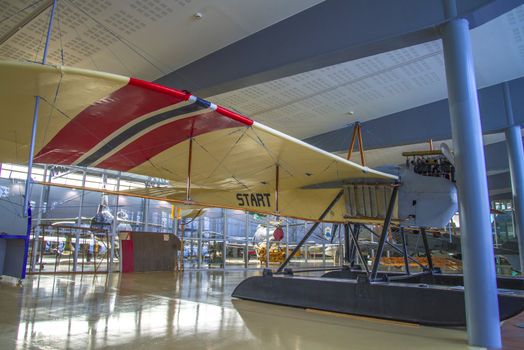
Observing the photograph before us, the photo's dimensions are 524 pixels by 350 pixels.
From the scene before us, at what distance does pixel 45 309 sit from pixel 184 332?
254 cm

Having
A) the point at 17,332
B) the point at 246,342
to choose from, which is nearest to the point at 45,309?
the point at 17,332

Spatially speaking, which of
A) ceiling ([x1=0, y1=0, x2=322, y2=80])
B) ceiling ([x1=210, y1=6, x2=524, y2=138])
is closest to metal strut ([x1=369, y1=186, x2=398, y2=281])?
ceiling ([x1=210, y1=6, x2=524, y2=138])

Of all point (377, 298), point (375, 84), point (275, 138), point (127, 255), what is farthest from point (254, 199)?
point (127, 255)

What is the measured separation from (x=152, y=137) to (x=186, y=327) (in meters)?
2.46

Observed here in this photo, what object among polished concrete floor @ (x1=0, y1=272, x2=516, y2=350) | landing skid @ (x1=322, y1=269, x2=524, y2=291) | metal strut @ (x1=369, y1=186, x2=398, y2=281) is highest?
metal strut @ (x1=369, y1=186, x2=398, y2=281)

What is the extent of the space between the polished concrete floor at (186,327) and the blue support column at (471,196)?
0.36m

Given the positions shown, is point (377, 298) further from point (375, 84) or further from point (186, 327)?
point (375, 84)

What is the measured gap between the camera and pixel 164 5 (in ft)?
19.6

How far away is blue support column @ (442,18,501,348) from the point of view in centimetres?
388

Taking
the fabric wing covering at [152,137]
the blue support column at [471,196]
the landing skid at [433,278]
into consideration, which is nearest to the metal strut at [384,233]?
the landing skid at [433,278]

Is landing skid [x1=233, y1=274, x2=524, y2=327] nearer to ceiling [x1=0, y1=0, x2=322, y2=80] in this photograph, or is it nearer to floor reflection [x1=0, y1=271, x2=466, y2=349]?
floor reflection [x1=0, y1=271, x2=466, y2=349]

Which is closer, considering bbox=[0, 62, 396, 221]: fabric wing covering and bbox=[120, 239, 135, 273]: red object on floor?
bbox=[0, 62, 396, 221]: fabric wing covering

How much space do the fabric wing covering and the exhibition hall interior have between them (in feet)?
0.10

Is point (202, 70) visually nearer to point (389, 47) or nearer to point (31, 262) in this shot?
point (389, 47)
